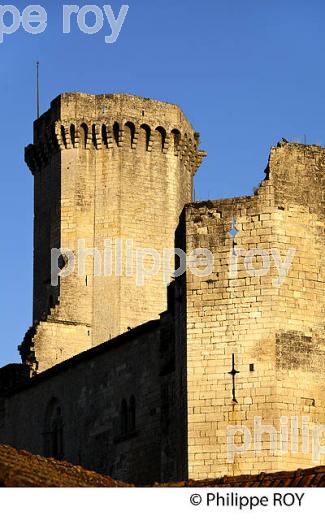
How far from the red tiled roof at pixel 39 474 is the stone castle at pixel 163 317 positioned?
28.1ft

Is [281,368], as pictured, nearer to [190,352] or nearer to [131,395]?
[190,352]

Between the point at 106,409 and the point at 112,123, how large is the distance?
1663 centimetres

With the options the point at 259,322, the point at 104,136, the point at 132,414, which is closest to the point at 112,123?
the point at 104,136

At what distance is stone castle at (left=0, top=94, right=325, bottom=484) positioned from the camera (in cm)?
3353

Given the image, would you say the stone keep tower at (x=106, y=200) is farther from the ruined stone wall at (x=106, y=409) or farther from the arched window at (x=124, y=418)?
the arched window at (x=124, y=418)

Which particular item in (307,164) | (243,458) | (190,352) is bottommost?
(243,458)

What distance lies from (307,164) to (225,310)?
133 inches

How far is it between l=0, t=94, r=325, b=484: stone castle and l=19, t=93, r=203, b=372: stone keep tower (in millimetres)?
46

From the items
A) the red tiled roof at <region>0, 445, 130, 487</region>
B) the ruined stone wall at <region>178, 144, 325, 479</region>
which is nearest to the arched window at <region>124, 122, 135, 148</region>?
the ruined stone wall at <region>178, 144, 325, 479</region>

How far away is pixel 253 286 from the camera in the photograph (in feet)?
112

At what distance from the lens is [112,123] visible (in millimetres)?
56688
